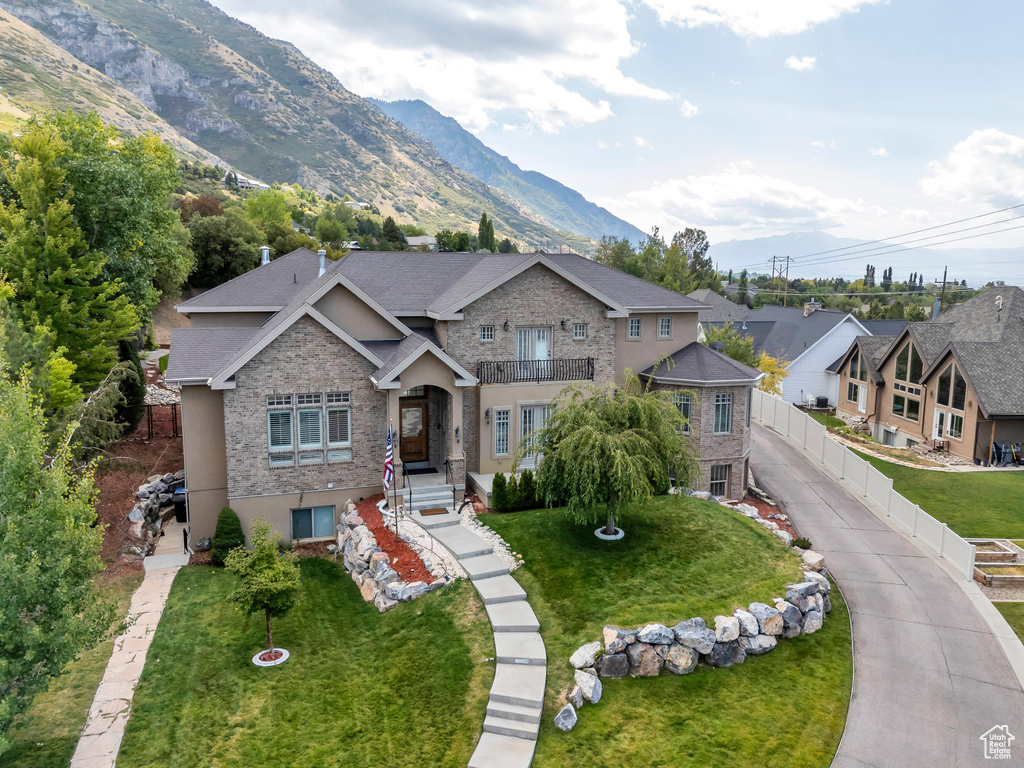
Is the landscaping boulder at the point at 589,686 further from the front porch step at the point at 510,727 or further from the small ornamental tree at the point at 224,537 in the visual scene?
the small ornamental tree at the point at 224,537

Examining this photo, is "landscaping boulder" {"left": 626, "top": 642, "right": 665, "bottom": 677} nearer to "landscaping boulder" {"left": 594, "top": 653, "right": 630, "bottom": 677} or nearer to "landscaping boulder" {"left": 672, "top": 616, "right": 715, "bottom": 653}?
"landscaping boulder" {"left": 594, "top": 653, "right": 630, "bottom": 677}

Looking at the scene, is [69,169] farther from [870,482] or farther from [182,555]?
[870,482]

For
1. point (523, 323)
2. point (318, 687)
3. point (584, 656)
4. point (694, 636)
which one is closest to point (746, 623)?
point (694, 636)

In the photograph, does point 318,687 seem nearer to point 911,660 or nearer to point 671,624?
point 671,624

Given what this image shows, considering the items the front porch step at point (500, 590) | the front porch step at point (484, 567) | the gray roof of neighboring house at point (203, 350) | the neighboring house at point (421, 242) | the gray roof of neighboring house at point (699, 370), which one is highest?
the neighboring house at point (421, 242)

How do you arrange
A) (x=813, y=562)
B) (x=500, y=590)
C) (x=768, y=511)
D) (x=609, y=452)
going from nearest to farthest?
1. (x=500, y=590)
2. (x=609, y=452)
3. (x=813, y=562)
4. (x=768, y=511)

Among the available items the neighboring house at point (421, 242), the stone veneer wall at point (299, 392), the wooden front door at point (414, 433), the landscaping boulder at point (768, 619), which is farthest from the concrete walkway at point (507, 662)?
the neighboring house at point (421, 242)
